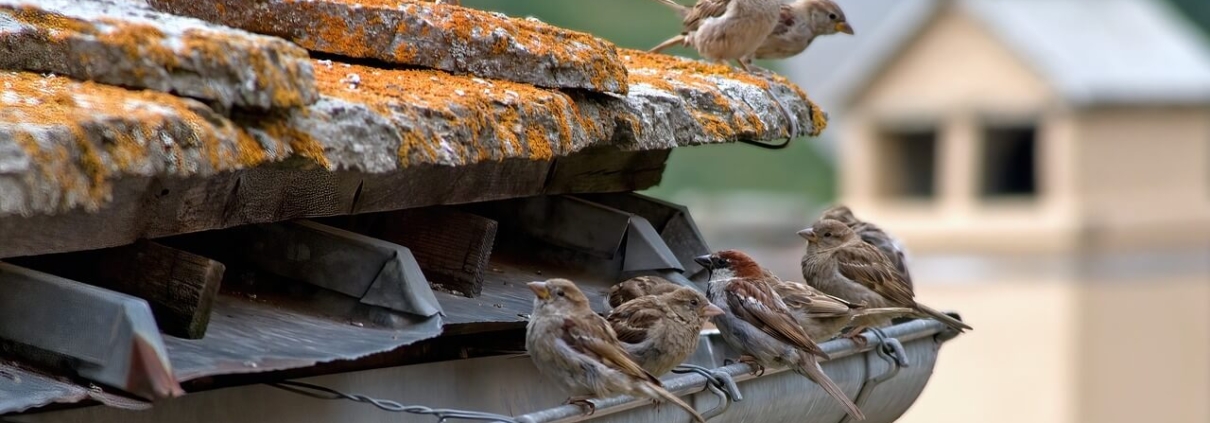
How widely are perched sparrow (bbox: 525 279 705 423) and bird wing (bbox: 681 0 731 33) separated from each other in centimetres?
305

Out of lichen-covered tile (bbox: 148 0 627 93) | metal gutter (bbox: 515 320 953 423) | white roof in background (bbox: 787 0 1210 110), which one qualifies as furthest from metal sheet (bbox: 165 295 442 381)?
white roof in background (bbox: 787 0 1210 110)

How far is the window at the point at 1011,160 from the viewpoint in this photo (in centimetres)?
3590

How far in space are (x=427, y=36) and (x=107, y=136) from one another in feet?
3.91

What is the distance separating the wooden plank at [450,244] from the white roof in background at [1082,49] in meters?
29.3

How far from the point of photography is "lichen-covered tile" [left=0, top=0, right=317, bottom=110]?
3240mm

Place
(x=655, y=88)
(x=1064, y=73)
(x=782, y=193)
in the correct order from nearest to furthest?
1. (x=655, y=88)
2. (x=1064, y=73)
3. (x=782, y=193)

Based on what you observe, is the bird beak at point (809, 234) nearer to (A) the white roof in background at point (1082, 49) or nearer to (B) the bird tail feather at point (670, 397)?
(B) the bird tail feather at point (670, 397)

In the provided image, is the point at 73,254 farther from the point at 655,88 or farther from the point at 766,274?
the point at 766,274

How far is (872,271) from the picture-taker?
675cm

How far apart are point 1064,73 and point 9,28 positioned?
101 ft

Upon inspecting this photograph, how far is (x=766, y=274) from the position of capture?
6.17m

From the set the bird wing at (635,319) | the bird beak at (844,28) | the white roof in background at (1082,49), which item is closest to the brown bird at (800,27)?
the bird beak at (844,28)

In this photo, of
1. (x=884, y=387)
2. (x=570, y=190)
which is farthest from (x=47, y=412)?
(x=884, y=387)

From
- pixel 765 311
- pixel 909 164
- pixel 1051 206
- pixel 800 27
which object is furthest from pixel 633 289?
pixel 909 164
